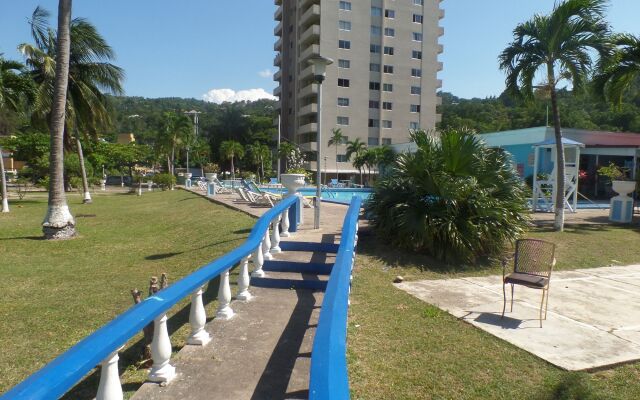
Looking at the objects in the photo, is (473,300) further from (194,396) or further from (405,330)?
(194,396)

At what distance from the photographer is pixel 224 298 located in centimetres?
517

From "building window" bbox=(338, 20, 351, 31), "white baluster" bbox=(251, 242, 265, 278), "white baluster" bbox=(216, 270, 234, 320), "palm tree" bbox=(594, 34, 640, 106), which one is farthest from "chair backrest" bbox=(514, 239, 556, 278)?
"building window" bbox=(338, 20, 351, 31)

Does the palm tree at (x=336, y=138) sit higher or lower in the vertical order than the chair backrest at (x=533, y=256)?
higher

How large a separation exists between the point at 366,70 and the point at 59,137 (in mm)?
51944

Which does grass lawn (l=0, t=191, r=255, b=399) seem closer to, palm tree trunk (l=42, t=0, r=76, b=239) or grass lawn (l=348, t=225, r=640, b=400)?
palm tree trunk (l=42, t=0, r=76, b=239)

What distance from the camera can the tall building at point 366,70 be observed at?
196 feet

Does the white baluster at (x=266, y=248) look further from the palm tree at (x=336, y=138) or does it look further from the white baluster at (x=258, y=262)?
the palm tree at (x=336, y=138)

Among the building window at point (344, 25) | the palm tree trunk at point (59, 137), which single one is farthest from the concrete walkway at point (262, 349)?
the building window at point (344, 25)

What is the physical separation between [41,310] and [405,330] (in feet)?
17.1

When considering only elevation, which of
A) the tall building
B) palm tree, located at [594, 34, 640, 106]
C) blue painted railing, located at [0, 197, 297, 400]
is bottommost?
blue painted railing, located at [0, 197, 297, 400]

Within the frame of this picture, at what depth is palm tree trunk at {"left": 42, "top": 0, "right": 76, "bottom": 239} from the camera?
13.1 meters

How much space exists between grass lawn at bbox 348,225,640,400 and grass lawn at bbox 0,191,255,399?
2.13 metres

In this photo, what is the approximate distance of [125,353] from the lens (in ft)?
17.2

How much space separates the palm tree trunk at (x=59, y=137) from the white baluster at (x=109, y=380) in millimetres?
12144
